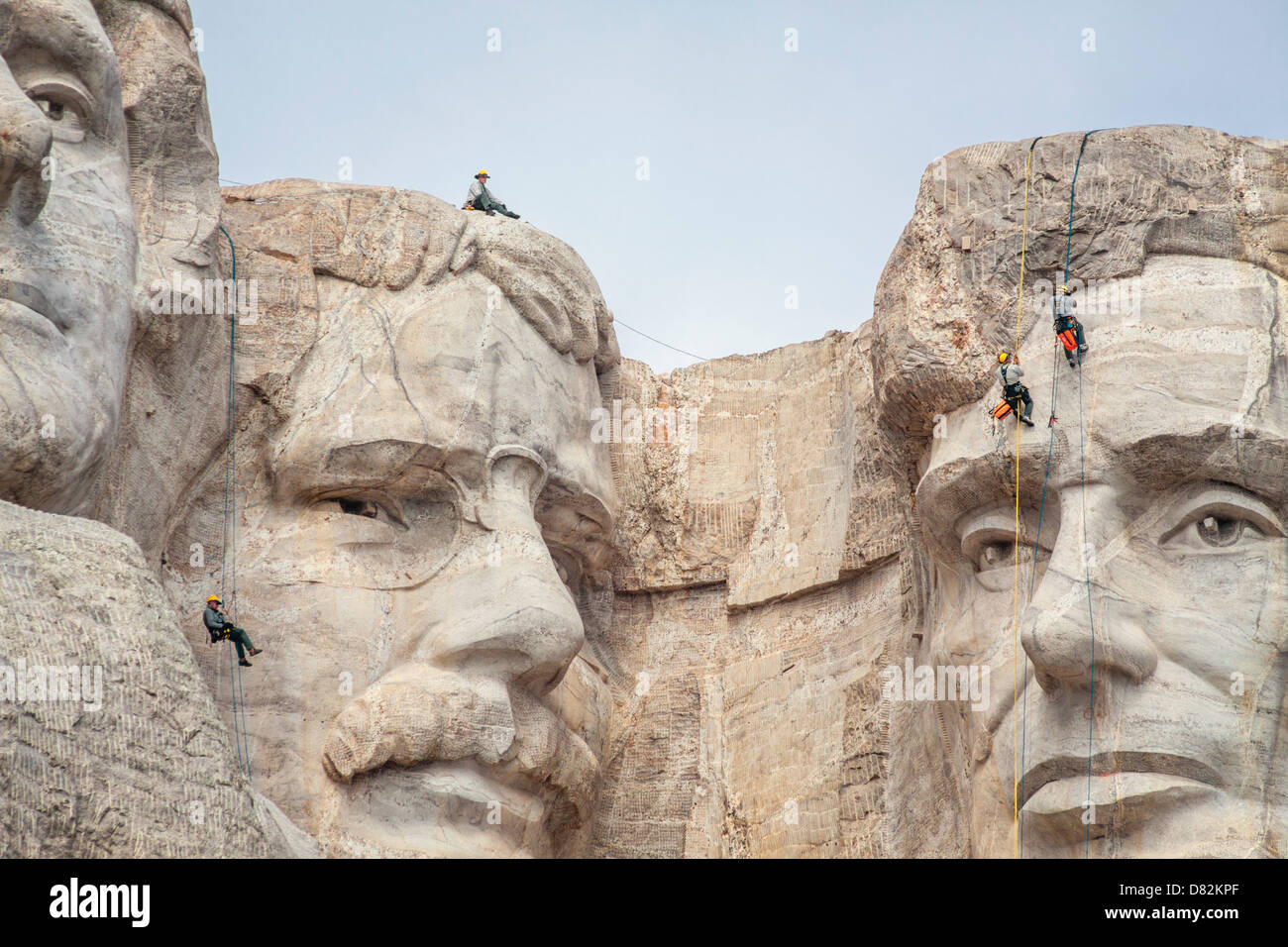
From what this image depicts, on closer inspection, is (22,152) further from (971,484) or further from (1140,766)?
(1140,766)

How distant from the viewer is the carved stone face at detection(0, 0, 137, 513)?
389 inches

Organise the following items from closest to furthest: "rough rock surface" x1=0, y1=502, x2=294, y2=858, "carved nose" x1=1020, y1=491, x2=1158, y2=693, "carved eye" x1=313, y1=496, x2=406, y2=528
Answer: "rough rock surface" x1=0, y1=502, x2=294, y2=858
"carved nose" x1=1020, y1=491, x2=1158, y2=693
"carved eye" x1=313, y1=496, x2=406, y2=528

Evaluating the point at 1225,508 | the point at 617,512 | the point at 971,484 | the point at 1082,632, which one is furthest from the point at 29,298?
the point at 1225,508

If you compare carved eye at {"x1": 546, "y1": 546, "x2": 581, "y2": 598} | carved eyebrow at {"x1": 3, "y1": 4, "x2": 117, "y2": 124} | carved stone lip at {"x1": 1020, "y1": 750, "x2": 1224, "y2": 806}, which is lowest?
carved stone lip at {"x1": 1020, "y1": 750, "x2": 1224, "y2": 806}

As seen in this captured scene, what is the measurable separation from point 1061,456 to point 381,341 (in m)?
3.26

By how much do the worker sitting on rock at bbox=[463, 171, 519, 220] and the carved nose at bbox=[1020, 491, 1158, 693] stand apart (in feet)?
12.2

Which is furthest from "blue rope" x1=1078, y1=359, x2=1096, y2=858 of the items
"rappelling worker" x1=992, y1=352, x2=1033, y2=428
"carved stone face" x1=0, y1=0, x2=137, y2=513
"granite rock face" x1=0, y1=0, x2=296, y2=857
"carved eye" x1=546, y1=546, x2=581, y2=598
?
"carved stone face" x1=0, y1=0, x2=137, y2=513

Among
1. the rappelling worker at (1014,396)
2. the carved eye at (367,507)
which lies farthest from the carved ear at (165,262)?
the rappelling worker at (1014,396)

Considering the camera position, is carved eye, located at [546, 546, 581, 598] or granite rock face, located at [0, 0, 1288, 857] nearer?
granite rock face, located at [0, 0, 1288, 857]

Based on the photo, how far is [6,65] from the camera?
10.5 meters

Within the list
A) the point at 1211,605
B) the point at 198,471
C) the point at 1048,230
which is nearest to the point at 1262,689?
the point at 1211,605

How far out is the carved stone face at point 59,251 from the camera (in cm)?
988

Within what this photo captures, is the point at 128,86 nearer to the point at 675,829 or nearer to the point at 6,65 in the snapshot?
the point at 6,65

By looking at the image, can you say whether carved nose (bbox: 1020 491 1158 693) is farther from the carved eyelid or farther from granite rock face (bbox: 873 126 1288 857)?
the carved eyelid
